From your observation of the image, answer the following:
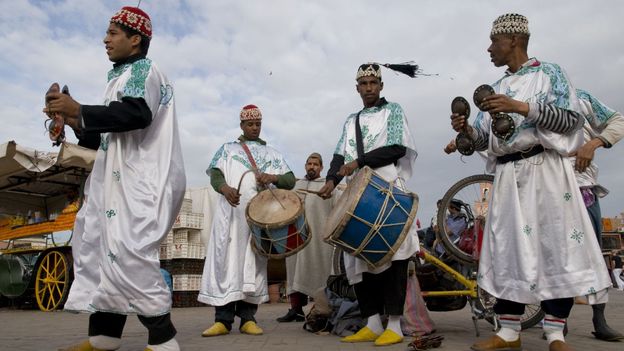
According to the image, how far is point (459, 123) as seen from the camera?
359cm

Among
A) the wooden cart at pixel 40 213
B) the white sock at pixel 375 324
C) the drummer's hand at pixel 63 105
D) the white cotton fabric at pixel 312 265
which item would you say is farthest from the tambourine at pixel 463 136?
the wooden cart at pixel 40 213

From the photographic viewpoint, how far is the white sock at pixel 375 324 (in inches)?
166

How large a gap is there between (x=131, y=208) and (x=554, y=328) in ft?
8.29

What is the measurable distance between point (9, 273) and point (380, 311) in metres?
8.13

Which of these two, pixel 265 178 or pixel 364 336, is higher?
pixel 265 178

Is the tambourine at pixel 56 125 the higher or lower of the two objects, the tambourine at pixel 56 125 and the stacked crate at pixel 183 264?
the higher

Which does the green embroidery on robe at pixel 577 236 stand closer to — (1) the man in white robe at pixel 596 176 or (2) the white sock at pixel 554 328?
(2) the white sock at pixel 554 328

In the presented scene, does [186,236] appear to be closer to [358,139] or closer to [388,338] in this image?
[358,139]

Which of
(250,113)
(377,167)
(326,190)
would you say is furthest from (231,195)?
(377,167)

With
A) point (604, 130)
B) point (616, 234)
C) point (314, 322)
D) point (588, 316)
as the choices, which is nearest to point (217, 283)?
point (314, 322)

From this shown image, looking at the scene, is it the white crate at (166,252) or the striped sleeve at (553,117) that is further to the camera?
the white crate at (166,252)

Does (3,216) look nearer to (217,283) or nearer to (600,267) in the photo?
(217,283)

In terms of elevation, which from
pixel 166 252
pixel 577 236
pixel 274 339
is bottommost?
pixel 274 339

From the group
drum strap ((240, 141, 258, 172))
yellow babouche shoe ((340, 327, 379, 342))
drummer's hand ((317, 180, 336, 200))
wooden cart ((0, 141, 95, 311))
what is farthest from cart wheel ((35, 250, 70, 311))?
yellow babouche shoe ((340, 327, 379, 342))
